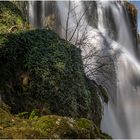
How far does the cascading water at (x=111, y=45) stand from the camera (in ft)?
61.2

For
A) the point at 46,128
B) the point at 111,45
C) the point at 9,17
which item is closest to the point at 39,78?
the point at 46,128

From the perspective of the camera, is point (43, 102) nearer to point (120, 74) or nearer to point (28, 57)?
point (28, 57)

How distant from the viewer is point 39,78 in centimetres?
1090

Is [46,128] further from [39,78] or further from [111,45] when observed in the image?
[111,45]

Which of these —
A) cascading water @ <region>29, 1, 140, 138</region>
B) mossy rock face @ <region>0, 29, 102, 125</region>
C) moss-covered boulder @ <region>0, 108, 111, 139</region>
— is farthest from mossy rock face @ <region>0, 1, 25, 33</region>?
moss-covered boulder @ <region>0, 108, 111, 139</region>

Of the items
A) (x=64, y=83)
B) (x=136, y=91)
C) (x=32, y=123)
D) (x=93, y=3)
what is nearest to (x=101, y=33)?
(x=93, y=3)

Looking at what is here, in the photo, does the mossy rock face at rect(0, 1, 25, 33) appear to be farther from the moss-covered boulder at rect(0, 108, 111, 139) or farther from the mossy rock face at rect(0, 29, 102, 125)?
the moss-covered boulder at rect(0, 108, 111, 139)

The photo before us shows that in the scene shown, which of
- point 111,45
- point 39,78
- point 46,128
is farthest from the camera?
point 111,45

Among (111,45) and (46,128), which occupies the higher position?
(111,45)

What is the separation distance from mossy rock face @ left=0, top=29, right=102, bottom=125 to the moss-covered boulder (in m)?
4.18

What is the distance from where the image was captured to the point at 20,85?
1092 cm

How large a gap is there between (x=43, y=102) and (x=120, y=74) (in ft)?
55.3

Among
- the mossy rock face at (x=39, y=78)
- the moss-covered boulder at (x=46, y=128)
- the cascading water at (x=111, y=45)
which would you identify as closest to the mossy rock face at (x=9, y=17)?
the cascading water at (x=111, y=45)

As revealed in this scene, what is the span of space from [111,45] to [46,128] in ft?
79.9
